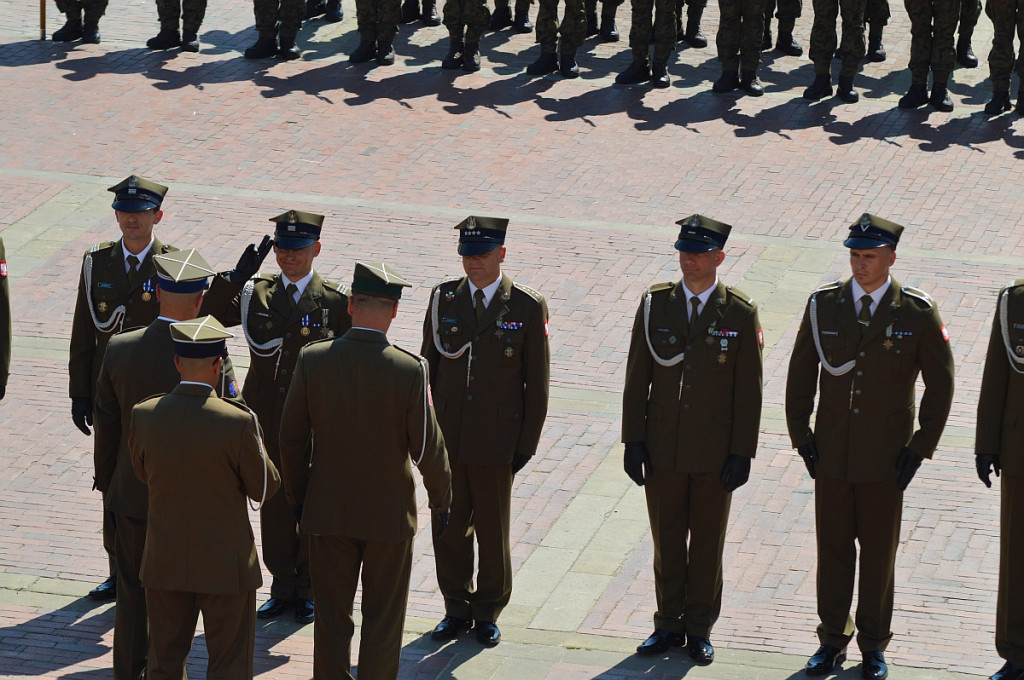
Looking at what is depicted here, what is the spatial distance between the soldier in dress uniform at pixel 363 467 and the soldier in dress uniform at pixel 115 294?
1.59m

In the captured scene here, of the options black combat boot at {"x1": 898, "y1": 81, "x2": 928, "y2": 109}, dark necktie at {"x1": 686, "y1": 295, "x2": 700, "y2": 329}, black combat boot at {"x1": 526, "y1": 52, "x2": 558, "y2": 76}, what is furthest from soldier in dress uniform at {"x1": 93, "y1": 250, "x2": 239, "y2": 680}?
black combat boot at {"x1": 898, "y1": 81, "x2": 928, "y2": 109}

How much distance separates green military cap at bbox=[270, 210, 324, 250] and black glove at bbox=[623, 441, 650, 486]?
174 centimetres

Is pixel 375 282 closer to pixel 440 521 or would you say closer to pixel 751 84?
pixel 440 521

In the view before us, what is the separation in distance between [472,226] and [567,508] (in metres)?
2.17

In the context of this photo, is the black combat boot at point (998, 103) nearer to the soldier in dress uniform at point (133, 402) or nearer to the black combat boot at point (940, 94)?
the black combat boot at point (940, 94)

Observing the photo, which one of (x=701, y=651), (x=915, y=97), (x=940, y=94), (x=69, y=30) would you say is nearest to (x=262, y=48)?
(x=69, y=30)

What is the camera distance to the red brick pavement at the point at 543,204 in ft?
24.9

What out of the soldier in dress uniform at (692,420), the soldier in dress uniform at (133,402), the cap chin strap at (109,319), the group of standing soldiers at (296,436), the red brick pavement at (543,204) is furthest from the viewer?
the red brick pavement at (543,204)

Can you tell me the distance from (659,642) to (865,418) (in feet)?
4.47

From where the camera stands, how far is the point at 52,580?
24.4 ft

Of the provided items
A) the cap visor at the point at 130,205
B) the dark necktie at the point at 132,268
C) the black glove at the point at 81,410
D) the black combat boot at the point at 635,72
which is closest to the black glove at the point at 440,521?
the black glove at the point at 81,410

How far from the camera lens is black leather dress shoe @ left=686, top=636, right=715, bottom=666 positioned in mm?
6773

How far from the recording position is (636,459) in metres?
6.82

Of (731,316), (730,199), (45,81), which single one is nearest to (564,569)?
(731,316)
